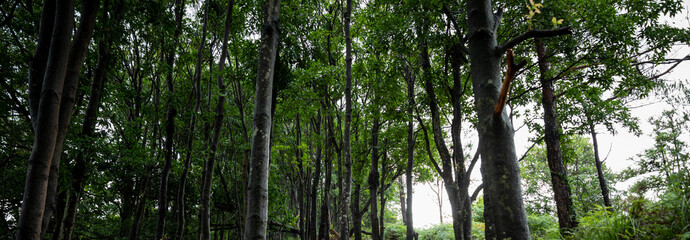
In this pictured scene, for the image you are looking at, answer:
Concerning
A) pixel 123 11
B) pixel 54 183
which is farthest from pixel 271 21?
pixel 54 183

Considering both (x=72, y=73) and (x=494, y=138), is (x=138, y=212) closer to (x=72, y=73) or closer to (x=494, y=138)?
(x=72, y=73)

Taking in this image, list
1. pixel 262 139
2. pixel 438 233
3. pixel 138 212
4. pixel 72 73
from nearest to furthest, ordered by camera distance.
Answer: pixel 72 73 → pixel 262 139 → pixel 138 212 → pixel 438 233

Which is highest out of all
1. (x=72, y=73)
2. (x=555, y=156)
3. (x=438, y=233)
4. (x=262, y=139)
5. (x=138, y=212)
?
(x=555, y=156)

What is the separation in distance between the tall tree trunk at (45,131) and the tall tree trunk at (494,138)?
2598 millimetres

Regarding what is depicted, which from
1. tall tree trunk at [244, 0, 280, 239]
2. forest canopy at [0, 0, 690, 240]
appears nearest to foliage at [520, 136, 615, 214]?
forest canopy at [0, 0, 690, 240]

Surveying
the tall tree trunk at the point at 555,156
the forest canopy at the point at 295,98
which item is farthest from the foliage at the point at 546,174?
the tall tree trunk at the point at 555,156

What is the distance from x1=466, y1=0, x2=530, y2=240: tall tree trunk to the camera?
5.65 feet

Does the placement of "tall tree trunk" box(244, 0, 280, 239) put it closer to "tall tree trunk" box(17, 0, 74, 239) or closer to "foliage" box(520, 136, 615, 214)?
"tall tree trunk" box(17, 0, 74, 239)

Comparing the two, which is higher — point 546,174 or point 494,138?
point 546,174

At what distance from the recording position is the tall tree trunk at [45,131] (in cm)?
176

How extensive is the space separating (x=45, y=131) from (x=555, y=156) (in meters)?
10.9

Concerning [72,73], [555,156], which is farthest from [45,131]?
[555,156]

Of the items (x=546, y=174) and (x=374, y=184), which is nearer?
(x=374, y=184)

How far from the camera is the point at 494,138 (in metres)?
1.85
